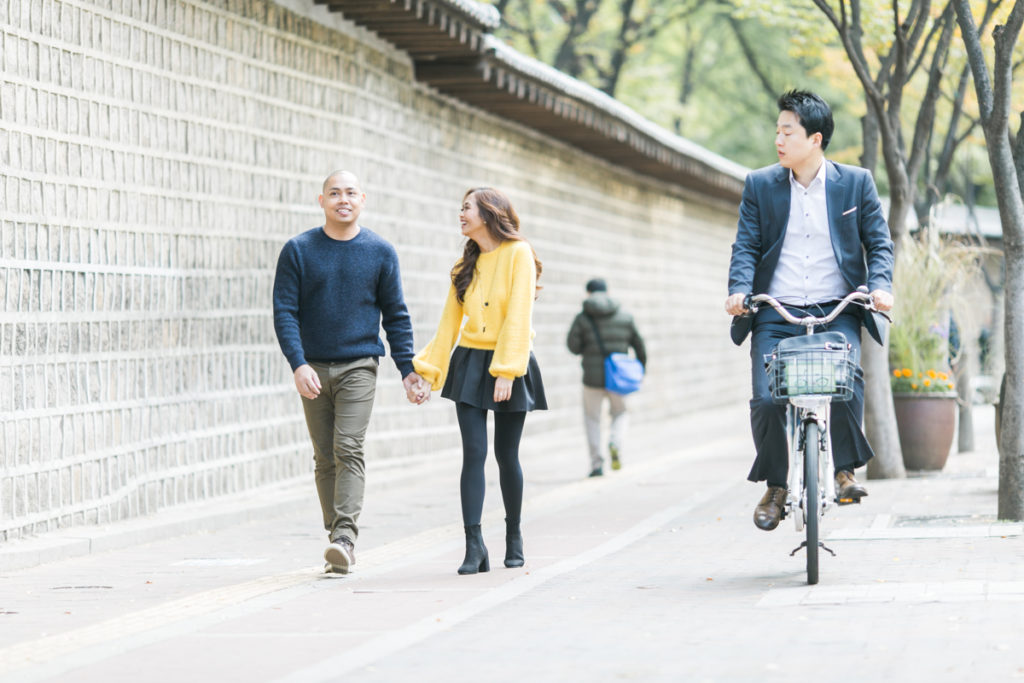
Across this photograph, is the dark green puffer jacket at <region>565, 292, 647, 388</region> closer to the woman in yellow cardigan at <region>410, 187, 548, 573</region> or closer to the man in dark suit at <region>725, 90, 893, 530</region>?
the woman in yellow cardigan at <region>410, 187, 548, 573</region>

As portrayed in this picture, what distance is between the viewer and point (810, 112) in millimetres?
7816

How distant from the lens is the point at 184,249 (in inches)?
445

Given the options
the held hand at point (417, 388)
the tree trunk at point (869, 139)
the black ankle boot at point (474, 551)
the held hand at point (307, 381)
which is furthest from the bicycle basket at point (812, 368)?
the tree trunk at point (869, 139)

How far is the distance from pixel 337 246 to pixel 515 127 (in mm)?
10881

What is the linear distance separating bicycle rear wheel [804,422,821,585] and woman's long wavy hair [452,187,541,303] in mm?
1678

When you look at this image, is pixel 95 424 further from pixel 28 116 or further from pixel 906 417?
pixel 906 417

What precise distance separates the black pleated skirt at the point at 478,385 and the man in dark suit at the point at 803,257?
1085 millimetres

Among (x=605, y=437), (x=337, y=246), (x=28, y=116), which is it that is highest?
(x=28, y=116)

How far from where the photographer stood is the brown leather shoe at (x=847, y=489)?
7703mm

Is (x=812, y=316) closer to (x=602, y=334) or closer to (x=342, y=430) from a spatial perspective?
(x=342, y=430)

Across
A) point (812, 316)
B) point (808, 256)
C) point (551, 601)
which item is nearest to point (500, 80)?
point (808, 256)

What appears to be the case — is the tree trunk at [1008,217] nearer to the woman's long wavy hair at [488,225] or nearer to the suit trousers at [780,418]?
the suit trousers at [780,418]

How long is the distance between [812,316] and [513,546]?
1934 mm

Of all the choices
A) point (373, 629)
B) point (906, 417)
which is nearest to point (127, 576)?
point (373, 629)
